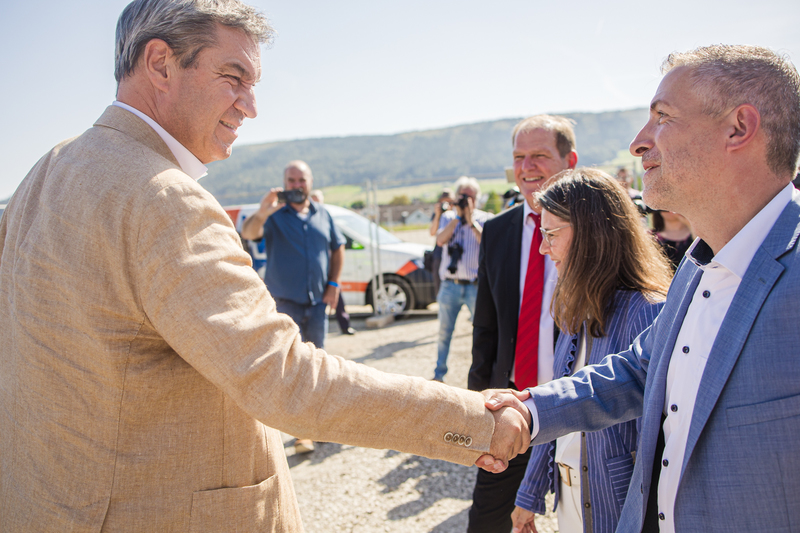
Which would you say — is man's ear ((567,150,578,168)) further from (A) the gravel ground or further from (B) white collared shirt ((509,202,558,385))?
(A) the gravel ground

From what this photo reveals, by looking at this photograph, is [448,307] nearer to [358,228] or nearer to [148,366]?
[358,228]

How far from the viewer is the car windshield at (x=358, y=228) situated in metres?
9.38

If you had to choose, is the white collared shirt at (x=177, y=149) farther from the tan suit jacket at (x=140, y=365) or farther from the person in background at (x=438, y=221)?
the person in background at (x=438, y=221)

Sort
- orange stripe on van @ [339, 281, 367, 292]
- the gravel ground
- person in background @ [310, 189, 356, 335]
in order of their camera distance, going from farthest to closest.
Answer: orange stripe on van @ [339, 281, 367, 292] → person in background @ [310, 189, 356, 335] → the gravel ground

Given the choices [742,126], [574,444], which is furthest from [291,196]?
[742,126]

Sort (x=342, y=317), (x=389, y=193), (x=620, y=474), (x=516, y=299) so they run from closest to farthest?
(x=620, y=474), (x=516, y=299), (x=342, y=317), (x=389, y=193)

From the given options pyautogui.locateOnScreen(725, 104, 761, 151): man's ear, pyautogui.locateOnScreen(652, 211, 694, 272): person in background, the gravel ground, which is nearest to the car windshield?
the gravel ground

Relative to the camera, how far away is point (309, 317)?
474cm

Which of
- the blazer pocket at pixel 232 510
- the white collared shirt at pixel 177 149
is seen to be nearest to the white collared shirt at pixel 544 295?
the blazer pocket at pixel 232 510

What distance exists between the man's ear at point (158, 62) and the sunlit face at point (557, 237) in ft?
4.81

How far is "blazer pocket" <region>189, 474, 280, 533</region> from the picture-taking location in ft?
3.94

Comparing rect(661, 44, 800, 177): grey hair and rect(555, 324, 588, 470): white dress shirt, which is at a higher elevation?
rect(661, 44, 800, 177): grey hair

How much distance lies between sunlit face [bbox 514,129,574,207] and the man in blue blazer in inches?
57.5

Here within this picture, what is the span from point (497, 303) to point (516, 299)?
10cm
